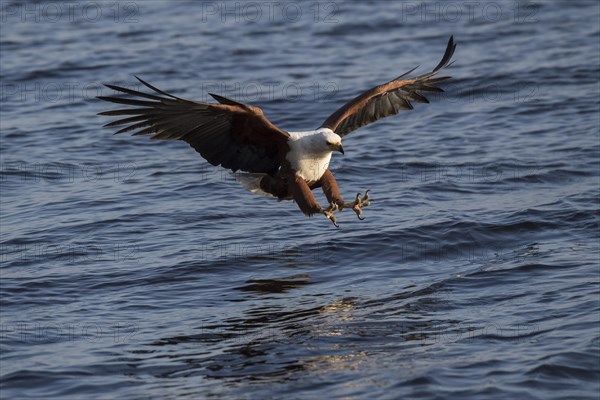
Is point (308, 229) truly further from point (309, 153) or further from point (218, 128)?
point (218, 128)

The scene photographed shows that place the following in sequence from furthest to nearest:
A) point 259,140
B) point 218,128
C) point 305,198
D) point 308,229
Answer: point 308,229, point 259,140, point 305,198, point 218,128

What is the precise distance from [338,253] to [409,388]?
3158mm

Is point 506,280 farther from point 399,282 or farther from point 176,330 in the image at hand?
point 176,330

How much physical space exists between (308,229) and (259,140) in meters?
2.12

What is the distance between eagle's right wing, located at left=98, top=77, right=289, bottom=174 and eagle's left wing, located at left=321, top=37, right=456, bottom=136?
59 centimetres

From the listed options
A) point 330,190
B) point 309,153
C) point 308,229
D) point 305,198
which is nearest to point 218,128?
point 309,153

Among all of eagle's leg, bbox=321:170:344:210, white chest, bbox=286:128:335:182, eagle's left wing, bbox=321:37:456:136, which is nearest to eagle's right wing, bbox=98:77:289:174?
white chest, bbox=286:128:335:182

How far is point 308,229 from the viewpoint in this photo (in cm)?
1088

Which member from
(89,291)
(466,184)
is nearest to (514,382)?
(89,291)

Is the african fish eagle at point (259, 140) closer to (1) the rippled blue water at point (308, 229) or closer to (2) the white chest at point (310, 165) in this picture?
(2) the white chest at point (310, 165)

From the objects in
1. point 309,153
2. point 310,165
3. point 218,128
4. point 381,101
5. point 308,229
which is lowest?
point 308,229

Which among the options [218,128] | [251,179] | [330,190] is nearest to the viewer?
[218,128]

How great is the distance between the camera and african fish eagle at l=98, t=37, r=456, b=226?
27.4 feet

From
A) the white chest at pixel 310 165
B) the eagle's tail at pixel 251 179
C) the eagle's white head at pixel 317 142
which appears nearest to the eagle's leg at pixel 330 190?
the white chest at pixel 310 165
